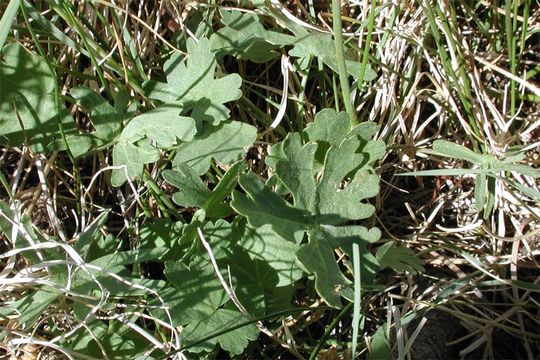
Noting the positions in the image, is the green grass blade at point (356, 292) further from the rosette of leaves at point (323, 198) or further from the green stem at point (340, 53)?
the green stem at point (340, 53)

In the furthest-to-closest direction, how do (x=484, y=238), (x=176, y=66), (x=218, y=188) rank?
(x=484, y=238) → (x=176, y=66) → (x=218, y=188)

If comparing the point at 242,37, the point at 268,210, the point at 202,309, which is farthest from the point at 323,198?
the point at 242,37

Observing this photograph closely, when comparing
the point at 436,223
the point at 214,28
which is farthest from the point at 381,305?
the point at 214,28

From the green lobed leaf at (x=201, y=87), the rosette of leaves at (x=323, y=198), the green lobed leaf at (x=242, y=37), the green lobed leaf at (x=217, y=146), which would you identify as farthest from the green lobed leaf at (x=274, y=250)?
the green lobed leaf at (x=242, y=37)

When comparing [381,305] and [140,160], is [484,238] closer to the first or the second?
[381,305]

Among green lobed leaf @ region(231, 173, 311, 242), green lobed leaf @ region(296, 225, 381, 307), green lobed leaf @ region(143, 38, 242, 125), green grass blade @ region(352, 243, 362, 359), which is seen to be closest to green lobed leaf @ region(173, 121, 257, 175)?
green lobed leaf @ region(143, 38, 242, 125)

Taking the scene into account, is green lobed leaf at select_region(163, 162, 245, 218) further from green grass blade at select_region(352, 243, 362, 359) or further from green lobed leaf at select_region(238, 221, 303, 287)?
green grass blade at select_region(352, 243, 362, 359)

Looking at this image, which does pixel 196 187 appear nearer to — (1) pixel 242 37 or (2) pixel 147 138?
(2) pixel 147 138

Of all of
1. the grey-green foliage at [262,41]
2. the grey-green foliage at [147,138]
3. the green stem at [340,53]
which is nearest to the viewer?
the green stem at [340,53]
